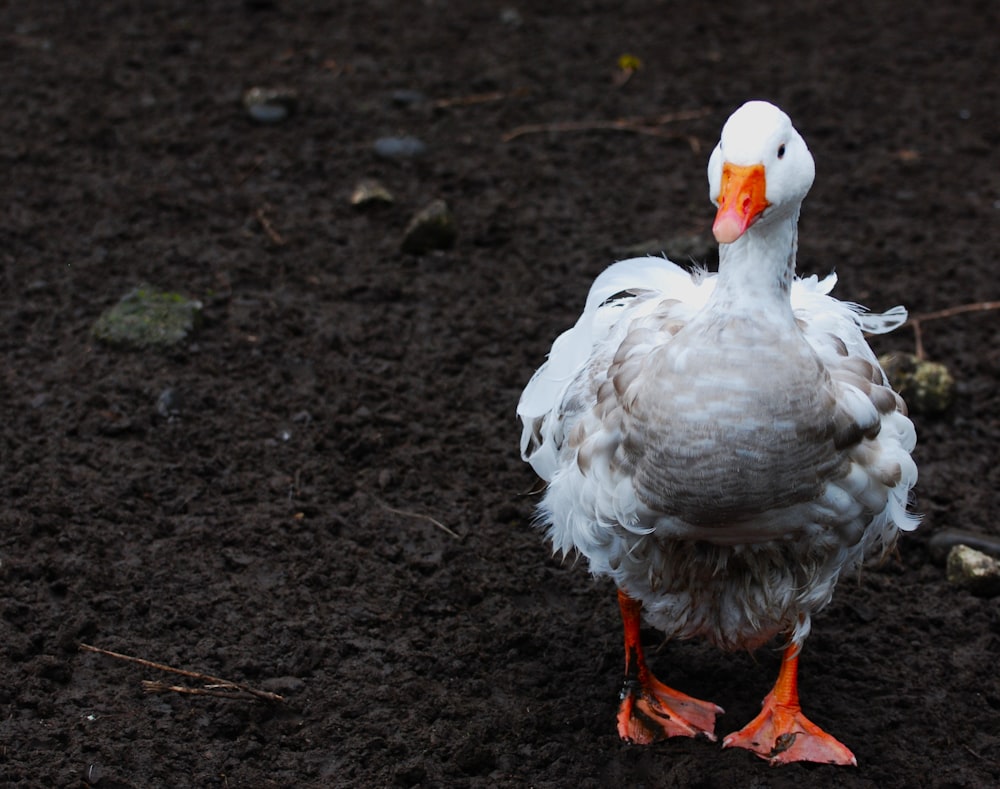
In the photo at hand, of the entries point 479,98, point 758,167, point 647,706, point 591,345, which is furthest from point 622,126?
point 758,167

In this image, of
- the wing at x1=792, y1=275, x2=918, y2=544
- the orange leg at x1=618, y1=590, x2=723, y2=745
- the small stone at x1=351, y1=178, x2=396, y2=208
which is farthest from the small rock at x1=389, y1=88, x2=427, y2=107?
the orange leg at x1=618, y1=590, x2=723, y2=745

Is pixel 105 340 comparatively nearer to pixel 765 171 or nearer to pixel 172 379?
pixel 172 379

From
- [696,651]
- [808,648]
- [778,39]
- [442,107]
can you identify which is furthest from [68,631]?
[778,39]

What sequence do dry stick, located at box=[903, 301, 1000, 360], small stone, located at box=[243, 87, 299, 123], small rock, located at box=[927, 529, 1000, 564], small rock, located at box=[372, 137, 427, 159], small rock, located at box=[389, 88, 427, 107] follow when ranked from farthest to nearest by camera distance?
1. small rock, located at box=[389, 88, 427, 107]
2. small stone, located at box=[243, 87, 299, 123]
3. small rock, located at box=[372, 137, 427, 159]
4. dry stick, located at box=[903, 301, 1000, 360]
5. small rock, located at box=[927, 529, 1000, 564]

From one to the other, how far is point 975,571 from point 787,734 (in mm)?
1087

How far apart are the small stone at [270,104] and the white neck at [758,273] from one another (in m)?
4.78

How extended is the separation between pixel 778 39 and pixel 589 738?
630 cm

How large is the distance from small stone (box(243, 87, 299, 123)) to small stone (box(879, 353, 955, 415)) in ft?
13.1

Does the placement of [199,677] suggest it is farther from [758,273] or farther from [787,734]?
[758,273]

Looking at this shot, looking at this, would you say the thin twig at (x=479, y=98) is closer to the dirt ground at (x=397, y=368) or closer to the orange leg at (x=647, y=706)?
the dirt ground at (x=397, y=368)

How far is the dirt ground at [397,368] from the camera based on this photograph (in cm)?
367

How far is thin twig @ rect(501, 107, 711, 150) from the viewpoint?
24.1 feet

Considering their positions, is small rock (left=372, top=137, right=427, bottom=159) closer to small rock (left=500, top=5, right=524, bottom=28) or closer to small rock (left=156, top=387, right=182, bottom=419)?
small rock (left=500, top=5, right=524, bottom=28)

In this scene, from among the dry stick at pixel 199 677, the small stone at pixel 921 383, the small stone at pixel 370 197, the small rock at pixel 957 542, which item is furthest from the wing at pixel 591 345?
the small stone at pixel 370 197
